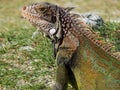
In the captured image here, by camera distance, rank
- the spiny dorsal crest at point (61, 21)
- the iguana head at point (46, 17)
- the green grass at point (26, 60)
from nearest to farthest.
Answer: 1. the spiny dorsal crest at point (61, 21)
2. the iguana head at point (46, 17)
3. the green grass at point (26, 60)

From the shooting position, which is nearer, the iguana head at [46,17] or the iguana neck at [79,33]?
the iguana neck at [79,33]

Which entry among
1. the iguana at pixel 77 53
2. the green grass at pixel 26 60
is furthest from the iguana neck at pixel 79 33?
the green grass at pixel 26 60

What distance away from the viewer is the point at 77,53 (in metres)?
5.11

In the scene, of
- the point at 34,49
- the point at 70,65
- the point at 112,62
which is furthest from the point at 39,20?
the point at 34,49

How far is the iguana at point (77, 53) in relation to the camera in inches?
195

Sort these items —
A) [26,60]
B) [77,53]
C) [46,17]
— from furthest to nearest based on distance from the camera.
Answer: [26,60] < [46,17] < [77,53]

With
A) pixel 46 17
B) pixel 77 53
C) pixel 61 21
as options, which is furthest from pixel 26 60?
pixel 77 53

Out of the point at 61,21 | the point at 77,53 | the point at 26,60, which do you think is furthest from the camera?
the point at 26,60

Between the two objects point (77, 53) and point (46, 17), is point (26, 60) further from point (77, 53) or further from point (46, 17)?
point (77, 53)

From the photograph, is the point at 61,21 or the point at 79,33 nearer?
the point at 79,33

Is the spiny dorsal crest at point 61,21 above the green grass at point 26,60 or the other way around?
above

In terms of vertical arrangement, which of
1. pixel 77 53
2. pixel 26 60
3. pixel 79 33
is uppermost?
pixel 79 33

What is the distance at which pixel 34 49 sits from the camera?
827cm

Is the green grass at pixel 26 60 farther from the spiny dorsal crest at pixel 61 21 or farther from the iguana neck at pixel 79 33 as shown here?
the iguana neck at pixel 79 33
